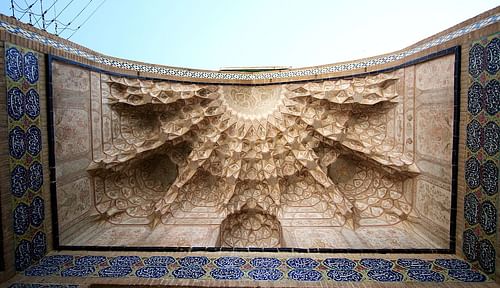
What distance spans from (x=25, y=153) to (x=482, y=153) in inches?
194

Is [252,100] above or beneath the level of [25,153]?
above

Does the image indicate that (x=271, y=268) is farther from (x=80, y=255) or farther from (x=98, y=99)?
(x=98, y=99)

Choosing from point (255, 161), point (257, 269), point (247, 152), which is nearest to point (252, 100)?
point (247, 152)

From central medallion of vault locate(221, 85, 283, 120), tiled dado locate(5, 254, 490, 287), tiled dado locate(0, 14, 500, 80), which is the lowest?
tiled dado locate(5, 254, 490, 287)

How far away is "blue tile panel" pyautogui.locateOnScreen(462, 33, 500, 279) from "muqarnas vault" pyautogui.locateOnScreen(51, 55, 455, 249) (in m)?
0.33

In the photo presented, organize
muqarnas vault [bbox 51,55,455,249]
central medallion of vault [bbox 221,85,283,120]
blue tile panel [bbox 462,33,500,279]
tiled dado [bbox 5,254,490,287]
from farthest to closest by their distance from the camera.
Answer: central medallion of vault [bbox 221,85,283,120] → muqarnas vault [bbox 51,55,455,249] → tiled dado [bbox 5,254,490,287] → blue tile panel [bbox 462,33,500,279]

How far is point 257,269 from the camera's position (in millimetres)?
3334

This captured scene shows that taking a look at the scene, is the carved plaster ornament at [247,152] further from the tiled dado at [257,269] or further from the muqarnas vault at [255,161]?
the tiled dado at [257,269]

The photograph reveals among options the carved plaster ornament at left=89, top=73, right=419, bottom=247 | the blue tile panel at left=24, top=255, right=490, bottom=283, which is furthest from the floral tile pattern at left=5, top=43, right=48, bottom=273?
the carved plaster ornament at left=89, top=73, right=419, bottom=247

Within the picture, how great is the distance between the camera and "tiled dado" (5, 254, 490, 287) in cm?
317

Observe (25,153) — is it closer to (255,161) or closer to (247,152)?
(247,152)

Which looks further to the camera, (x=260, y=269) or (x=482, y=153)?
(x=260, y=269)

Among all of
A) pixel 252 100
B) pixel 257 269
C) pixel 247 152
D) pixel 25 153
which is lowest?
pixel 257 269

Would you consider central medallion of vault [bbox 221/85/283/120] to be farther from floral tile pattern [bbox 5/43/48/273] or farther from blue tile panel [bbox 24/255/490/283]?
floral tile pattern [bbox 5/43/48/273]
